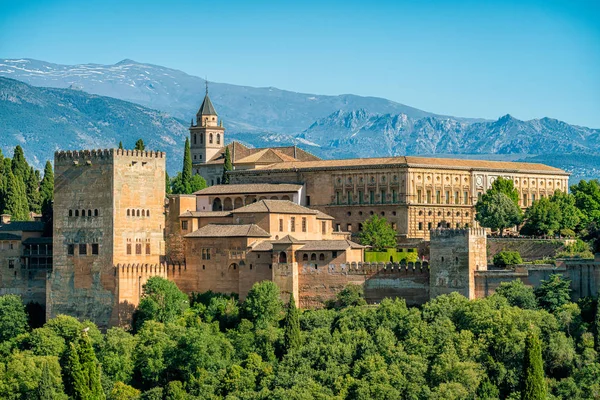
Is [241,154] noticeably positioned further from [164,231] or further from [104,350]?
[104,350]

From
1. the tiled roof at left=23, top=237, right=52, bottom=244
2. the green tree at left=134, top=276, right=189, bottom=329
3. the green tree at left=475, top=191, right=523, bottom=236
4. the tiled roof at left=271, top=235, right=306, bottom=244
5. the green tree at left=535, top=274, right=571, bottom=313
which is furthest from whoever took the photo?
the green tree at left=475, top=191, right=523, bottom=236

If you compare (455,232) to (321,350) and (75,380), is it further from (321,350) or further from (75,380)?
(75,380)

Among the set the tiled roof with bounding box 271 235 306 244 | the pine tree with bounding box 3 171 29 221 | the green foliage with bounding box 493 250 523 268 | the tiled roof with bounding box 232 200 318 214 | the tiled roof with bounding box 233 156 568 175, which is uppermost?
the tiled roof with bounding box 233 156 568 175

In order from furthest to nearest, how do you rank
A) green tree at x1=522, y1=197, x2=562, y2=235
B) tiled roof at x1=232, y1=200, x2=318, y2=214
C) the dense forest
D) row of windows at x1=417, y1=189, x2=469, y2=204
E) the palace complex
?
row of windows at x1=417, y1=189, x2=469, y2=204 → green tree at x1=522, y1=197, x2=562, y2=235 → tiled roof at x1=232, y1=200, x2=318, y2=214 → the palace complex → the dense forest

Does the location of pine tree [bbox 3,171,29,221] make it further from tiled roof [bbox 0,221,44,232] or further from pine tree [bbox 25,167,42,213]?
tiled roof [bbox 0,221,44,232]

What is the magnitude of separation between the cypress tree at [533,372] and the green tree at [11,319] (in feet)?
102

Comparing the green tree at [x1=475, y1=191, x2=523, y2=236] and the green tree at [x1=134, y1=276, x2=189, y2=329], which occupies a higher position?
the green tree at [x1=475, y1=191, x2=523, y2=236]

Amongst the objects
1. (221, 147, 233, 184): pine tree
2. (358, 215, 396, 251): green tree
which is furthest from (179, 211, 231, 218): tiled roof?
(221, 147, 233, 184): pine tree

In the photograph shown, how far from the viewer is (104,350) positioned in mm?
71000

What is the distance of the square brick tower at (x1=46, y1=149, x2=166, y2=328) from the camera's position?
75188 mm

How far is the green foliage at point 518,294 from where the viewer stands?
222 feet

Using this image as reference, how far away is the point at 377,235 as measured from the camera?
8775 cm

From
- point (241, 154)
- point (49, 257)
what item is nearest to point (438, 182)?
point (241, 154)

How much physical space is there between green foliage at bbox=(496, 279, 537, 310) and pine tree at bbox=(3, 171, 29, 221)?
40759 mm
